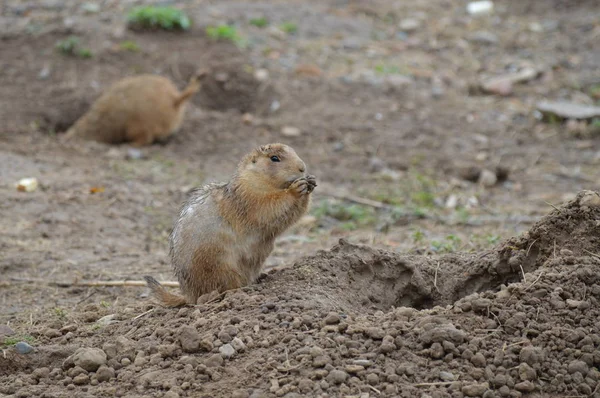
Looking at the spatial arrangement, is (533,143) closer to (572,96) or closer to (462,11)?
(572,96)

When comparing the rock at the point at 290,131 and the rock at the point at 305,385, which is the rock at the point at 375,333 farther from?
the rock at the point at 290,131

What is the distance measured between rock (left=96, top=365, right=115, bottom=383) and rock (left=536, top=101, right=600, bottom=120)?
8.96 metres

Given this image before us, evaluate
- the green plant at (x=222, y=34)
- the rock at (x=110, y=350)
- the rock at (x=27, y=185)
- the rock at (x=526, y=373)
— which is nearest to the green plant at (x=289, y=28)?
the green plant at (x=222, y=34)

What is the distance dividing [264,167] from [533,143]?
22.6ft

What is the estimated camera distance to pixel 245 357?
423 centimetres

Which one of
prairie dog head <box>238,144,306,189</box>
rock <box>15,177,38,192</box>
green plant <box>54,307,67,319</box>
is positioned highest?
prairie dog head <box>238,144,306,189</box>

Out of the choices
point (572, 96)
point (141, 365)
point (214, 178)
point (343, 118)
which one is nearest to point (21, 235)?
point (214, 178)

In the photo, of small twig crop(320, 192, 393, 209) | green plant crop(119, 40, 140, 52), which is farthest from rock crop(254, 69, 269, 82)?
small twig crop(320, 192, 393, 209)

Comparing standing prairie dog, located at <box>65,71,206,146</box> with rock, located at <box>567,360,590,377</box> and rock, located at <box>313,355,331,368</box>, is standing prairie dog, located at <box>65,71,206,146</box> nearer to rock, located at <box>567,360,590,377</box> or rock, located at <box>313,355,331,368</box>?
rock, located at <box>313,355,331,368</box>

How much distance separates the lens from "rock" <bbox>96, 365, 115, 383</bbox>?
4.32 m

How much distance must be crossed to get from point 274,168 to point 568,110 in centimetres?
769

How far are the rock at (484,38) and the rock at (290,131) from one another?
5.05 metres

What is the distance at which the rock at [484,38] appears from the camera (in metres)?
14.7

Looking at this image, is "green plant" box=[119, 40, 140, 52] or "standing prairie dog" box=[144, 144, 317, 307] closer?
"standing prairie dog" box=[144, 144, 317, 307]
